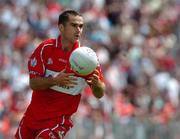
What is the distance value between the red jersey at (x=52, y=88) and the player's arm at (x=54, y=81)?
108 millimetres

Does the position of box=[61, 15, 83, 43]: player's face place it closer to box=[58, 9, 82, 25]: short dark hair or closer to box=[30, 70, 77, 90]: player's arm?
box=[58, 9, 82, 25]: short dark hair

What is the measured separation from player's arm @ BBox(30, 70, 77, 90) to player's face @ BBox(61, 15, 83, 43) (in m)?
0.41

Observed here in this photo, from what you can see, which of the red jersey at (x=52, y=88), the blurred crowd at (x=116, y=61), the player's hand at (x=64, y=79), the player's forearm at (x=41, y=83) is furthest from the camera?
the blurred crowd at (x=116, y=61)

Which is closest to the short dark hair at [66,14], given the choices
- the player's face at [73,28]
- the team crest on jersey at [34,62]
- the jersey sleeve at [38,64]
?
the player's face at [73,28]

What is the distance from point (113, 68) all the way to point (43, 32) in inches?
80.4

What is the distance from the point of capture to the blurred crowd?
53.1 ft

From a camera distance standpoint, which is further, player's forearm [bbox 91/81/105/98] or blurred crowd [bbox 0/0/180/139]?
blurred crowd [bbox 0/0/180/139]

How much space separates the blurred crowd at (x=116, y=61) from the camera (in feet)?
53.1

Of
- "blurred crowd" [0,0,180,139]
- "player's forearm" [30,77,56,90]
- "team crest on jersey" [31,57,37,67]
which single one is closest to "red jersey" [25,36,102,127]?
"team crest on jersey" [31,57,37,67]

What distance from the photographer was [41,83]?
9.45m

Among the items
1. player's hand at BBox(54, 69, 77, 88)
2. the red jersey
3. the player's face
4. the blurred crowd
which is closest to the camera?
player's hand at BBox(54, 69, 77, 88)

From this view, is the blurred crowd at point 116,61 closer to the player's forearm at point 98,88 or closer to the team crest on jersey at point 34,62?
the team crest on jersey at point 34,62

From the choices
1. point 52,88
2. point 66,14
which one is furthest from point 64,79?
point 66,14

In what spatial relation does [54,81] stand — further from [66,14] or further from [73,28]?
[66,14]
